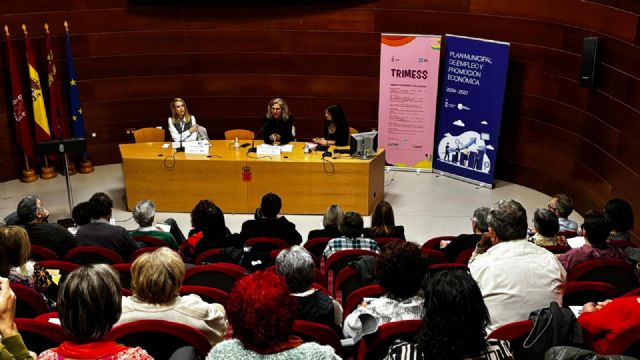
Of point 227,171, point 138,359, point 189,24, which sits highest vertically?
point 189,24

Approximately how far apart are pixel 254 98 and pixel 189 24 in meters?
1.35

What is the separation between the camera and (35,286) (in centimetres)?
393

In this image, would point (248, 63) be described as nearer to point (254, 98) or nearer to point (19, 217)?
point (254, 98)

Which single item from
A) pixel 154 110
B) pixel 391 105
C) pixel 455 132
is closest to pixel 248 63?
pixel 154 110

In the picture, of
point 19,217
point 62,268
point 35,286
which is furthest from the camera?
point 19,217

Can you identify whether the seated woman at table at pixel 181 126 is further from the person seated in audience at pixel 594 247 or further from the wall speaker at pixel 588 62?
the person seated in audience at pixel 594 247

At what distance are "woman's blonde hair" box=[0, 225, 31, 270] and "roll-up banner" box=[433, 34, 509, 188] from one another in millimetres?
6207

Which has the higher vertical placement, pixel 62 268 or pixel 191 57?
pixel 191 57

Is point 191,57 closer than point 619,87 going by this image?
No

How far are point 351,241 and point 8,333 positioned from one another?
2898 mm

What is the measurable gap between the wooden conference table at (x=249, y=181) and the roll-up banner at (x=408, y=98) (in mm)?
1364

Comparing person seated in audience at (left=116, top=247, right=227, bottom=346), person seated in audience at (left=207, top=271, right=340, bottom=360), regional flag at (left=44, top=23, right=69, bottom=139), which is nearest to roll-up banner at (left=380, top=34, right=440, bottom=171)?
regional flag at (left=44, top=23, right=69, bottom=139)

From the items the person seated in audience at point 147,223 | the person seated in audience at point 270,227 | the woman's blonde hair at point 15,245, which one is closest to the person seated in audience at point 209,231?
the person seated in audience at point 270,227

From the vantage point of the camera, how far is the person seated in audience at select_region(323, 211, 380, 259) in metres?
4.96
